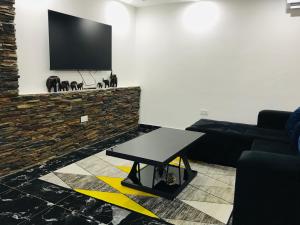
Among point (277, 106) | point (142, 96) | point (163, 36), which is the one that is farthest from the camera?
point (142, 96)

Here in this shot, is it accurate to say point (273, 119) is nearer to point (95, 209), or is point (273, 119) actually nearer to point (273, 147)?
point (273, 147)

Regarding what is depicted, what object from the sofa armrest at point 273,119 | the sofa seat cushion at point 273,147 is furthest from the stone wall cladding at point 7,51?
the sofa armrest at point 273,119

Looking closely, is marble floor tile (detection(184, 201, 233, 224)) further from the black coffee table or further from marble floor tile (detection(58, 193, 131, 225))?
marble floor tile (detection(58, 193, 131, 225))

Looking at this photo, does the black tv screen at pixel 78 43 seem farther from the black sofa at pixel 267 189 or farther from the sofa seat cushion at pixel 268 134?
the black sofa at pixel 267 189

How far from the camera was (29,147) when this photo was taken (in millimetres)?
3154

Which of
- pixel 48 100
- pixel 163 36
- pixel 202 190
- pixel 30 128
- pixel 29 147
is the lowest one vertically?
pixel 202 190

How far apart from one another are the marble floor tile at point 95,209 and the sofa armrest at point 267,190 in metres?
0.96

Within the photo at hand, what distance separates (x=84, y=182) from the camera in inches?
112

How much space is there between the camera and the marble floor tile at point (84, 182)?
8.91 feet

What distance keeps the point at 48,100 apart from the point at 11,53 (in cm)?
69

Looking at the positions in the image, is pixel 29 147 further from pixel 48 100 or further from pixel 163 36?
pixel 163 36

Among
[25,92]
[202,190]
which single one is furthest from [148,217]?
[25,92]

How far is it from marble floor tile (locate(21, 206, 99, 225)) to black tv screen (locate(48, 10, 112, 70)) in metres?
1.94

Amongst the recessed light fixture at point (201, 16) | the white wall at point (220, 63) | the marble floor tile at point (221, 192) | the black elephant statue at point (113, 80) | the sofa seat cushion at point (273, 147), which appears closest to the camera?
the marble floor tile at point (221, 192)
